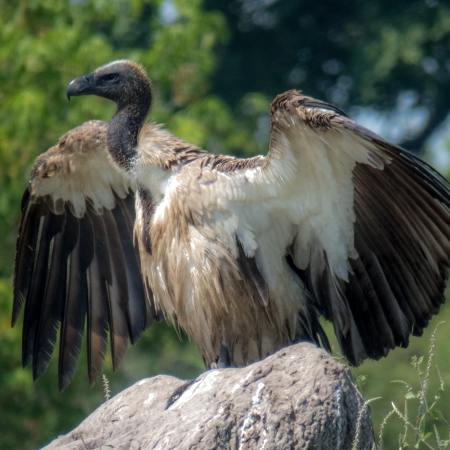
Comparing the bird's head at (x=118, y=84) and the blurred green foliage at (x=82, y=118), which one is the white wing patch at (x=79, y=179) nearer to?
the bird's head at (x=118, y=84)

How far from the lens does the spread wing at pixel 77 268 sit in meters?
7.40

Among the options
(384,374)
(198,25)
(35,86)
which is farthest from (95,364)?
(198,25)

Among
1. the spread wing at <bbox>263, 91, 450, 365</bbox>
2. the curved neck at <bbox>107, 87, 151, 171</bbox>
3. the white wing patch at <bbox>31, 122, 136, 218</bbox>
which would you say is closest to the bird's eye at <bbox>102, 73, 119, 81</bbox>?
the curved neck at <bbox>107, 87, 151, 171</bbox>

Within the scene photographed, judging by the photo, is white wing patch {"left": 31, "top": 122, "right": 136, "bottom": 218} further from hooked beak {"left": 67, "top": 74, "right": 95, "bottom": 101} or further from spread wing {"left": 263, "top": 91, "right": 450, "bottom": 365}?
spread wing {"left": 263, "top": 91, "right": 450, "bottom": 365}

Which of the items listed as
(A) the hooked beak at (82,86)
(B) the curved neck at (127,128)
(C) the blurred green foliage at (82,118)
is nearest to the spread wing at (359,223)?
(B) the curved neck at (127,128)

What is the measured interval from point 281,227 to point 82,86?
205 centimetres

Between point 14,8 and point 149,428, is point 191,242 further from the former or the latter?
point 14,8

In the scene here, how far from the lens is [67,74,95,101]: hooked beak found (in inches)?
281

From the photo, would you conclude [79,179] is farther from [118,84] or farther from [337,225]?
[337,225]

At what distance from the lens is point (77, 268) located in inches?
303

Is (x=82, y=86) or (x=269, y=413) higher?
(x=82, y=86)

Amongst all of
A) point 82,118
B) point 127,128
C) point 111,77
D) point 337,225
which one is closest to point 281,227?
point 337,225

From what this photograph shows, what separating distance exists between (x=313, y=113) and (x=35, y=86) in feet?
22.1

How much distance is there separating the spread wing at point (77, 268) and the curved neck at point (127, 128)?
48cm
